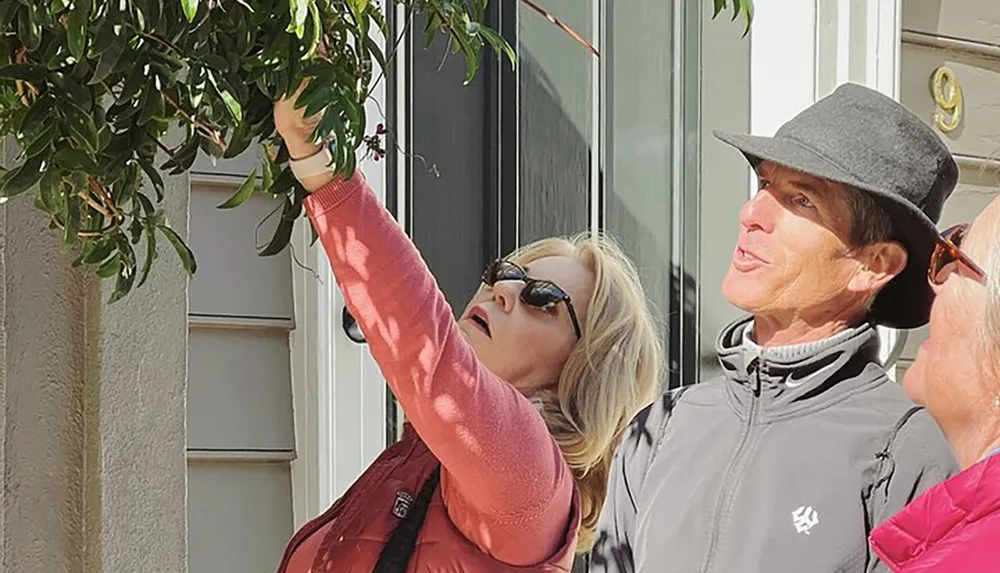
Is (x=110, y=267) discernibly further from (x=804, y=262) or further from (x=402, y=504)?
(x=804, y=262)

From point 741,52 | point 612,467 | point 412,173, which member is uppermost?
point 741,52

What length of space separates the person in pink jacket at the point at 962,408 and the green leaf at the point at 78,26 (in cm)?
84

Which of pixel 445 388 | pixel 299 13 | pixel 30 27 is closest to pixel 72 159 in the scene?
pixel 30 27

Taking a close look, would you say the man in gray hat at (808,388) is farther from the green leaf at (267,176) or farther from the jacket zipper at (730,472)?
the green leaf at (267,176)

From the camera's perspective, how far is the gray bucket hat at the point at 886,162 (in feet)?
6.92

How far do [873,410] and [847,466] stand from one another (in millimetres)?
82

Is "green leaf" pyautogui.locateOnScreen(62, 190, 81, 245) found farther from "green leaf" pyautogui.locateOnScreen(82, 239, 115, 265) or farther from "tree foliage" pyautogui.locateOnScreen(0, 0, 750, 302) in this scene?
"green leaf" pyautogui.locateOnScreen(82, 239, 115, 265)

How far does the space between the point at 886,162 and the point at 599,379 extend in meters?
0.54

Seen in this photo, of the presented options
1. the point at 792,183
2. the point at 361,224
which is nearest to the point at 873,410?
the point at 792,183

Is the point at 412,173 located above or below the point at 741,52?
below

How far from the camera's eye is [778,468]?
207cm

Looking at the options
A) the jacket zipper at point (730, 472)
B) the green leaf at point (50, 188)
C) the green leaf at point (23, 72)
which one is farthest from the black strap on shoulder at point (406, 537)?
the green leaf at point (23, 72)

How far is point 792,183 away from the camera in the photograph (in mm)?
2178

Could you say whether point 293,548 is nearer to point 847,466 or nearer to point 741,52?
point 847,466
